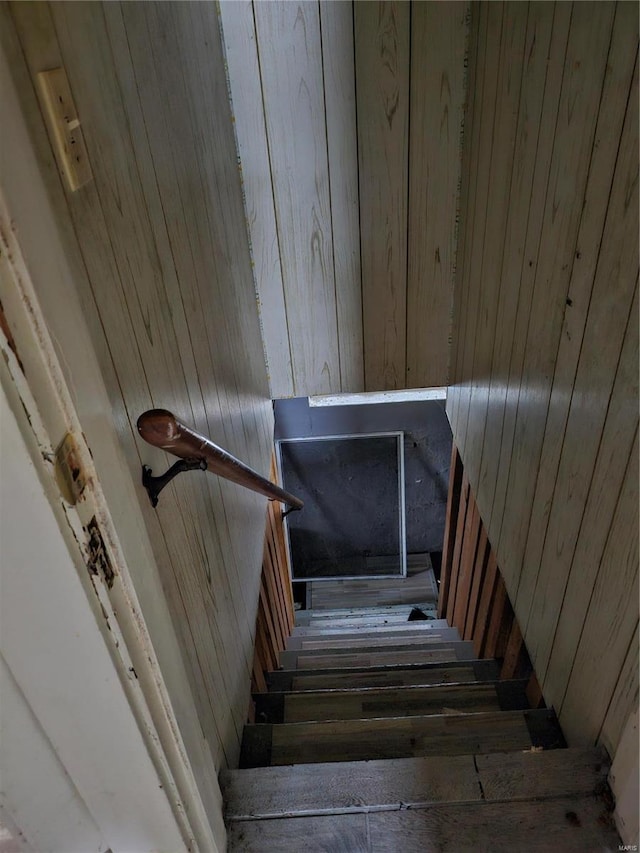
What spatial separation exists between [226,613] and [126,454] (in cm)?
86

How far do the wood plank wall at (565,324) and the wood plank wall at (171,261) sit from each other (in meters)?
0.81

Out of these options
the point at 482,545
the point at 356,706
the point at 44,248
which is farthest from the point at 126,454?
the point at 482,545

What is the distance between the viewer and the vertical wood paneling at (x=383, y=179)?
1813mm

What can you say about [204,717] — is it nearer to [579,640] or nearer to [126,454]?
[126,454]

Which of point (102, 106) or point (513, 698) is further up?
point (102, 106)

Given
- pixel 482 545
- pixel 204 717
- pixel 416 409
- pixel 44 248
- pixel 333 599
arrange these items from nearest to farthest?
pixel 44 248, pixel 204 717, pixel 482 545, pixel 416 409, pixel 333 599

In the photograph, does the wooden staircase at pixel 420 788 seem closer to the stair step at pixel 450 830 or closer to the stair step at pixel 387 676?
the stair step at pixel 450 830

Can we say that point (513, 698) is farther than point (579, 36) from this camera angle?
Yes

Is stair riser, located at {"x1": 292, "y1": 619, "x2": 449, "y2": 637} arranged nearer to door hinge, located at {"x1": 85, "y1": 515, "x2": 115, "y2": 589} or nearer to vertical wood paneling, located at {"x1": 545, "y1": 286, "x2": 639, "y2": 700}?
vertical wood paneling, located at {"x1": 545, "y1": 286, "x2": 639, "y2": 700}

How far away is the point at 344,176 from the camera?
213 cm

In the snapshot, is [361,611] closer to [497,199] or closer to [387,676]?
[387,676]

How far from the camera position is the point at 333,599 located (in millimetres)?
4766

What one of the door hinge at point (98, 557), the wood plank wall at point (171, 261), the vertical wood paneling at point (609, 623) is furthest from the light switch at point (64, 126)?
the vertical wood paneling at point (609, 623)

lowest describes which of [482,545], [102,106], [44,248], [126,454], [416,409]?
[416,409]
